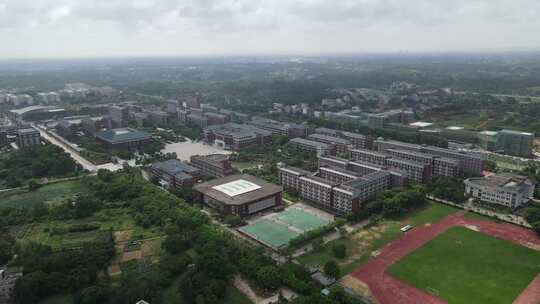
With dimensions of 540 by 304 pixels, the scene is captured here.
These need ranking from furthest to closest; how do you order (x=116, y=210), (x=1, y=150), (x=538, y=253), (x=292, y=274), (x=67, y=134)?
(x=67, y=134), (x=1, y=150), (x=116, y=210), (x=538, y=253), (x=292, y=274)

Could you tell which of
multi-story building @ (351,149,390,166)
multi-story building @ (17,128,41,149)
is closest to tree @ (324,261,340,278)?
multi-story building @ (351,149,390,166)

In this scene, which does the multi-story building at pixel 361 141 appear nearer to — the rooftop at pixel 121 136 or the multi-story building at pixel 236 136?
the multi-story building at pixel 236 136

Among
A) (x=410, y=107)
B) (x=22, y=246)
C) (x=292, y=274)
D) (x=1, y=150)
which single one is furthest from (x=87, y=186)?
(x=410, y=107)

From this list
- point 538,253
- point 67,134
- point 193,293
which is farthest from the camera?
point 67,134

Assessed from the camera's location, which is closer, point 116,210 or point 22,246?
point 22,246

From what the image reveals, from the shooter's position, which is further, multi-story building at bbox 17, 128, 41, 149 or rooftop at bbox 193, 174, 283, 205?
multi-story building at bbox 17, 128, 41, 149

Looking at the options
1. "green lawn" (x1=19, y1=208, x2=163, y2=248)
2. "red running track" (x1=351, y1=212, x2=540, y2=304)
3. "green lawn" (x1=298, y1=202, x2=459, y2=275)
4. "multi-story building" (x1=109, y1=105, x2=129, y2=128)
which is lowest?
"red running track" (x1=351, y1=212, x2=540, y2=304)

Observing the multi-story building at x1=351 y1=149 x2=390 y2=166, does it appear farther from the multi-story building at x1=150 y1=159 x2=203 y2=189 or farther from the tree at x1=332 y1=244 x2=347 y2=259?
the tree at x1=332 y1=244 x2=347 y2=259

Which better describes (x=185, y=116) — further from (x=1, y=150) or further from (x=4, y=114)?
(x=4, y=114)

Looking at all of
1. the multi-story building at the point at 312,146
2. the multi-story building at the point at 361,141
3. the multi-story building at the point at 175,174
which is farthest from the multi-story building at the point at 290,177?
the multi-story building at the point at 361,141
